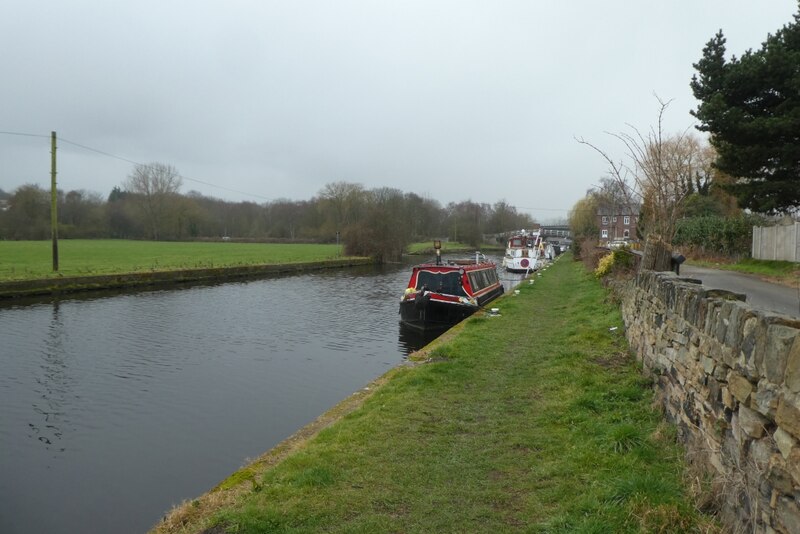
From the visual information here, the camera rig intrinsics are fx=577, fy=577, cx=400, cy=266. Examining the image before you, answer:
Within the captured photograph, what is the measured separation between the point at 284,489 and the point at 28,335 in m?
14.5

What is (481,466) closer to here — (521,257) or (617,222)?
(521,257)

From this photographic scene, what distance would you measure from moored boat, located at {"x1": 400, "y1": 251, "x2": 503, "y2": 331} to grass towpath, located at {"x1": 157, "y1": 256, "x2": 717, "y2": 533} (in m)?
9.24

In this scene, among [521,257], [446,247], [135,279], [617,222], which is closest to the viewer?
[135,279]

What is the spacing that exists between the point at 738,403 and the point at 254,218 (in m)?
96.1

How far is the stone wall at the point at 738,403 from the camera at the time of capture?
9.65ft

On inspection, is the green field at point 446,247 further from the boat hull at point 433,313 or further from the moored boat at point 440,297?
the boat hull at point 433,313

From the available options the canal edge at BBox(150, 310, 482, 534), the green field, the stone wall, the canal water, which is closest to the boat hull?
the canal water

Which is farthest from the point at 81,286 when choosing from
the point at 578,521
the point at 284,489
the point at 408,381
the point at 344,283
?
the point at 578,521

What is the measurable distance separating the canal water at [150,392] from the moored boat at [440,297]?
0.92 m

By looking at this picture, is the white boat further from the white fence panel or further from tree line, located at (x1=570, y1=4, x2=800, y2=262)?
tree line, located at (x1=570, y1=4, x2=800, y2=262)

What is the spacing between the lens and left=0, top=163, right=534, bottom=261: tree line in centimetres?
5859

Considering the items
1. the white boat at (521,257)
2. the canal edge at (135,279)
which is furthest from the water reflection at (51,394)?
the white boat at (521,257)

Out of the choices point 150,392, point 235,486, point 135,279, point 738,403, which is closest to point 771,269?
point 738,403

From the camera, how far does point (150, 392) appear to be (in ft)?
36.0
